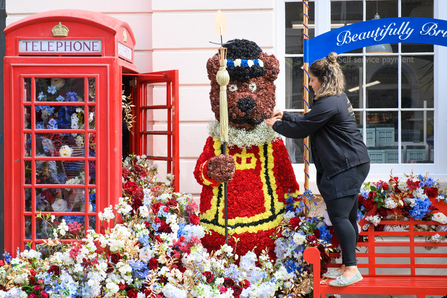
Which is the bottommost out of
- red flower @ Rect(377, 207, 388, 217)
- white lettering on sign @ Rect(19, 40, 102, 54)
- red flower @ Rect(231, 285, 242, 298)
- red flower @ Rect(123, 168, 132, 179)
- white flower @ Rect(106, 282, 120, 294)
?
red flower @ Rect(231, 285, 242, 298)

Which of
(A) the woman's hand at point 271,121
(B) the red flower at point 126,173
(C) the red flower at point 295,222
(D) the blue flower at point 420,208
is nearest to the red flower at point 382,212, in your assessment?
(D) the blue flower at point 420,208

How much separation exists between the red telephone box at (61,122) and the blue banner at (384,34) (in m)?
1.65

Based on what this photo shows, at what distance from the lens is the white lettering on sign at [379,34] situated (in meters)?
3.05

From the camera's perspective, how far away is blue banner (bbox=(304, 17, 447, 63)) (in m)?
3.04

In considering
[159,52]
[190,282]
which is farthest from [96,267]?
[159,52]

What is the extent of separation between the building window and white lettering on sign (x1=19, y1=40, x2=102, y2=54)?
A: 2024 mm

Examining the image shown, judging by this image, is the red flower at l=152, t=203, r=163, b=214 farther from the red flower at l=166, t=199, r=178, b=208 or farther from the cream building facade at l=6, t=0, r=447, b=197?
the cream building facade at l=6, t=0, r=447, b=197

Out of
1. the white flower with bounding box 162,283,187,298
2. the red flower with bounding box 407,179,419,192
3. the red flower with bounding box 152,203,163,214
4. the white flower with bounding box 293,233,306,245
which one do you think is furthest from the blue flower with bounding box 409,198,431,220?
the red flower with bounding box 152,203,163,214

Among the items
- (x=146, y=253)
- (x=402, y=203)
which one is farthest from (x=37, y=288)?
(x=402, y=203)

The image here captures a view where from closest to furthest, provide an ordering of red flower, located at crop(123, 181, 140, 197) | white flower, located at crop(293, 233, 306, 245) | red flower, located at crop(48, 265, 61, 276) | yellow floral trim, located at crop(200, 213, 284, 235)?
red flower, located at crop(48, 265, 61, 276) < white flower, located at crop(293, 233, 306, 245) < yellow floral trim, located at crop(200, 213, 284, 235) < red flower, located at crop(123, 181, 140, 197)

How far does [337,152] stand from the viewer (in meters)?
2.73

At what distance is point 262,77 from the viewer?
3117 mm

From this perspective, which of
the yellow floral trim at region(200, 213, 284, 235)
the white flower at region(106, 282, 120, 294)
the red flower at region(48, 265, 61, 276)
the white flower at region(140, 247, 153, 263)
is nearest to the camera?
the white flower at region(106, 282, 120, 294)

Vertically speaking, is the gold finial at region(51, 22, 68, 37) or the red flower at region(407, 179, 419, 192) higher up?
the gold finial at region(51, 22, 68, 37)
